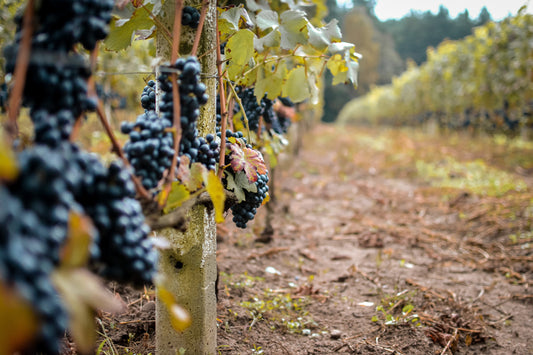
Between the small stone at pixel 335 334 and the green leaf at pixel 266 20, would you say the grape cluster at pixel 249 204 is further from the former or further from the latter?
the small stone at pixel 335 334

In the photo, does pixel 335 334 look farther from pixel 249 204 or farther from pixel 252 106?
pixel 252 106

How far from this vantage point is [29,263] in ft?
2.02

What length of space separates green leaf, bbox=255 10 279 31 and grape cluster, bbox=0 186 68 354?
133 centimetres

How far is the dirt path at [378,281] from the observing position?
2084 millimetres

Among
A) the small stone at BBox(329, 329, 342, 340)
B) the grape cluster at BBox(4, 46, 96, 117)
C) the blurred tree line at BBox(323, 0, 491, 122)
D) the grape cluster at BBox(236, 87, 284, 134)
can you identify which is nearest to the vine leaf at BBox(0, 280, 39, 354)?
the grape cluster at BBox(4, 46, 96, 117)

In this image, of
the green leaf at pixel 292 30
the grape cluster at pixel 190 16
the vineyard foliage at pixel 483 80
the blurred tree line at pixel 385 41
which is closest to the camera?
the grape cluster at pixel 190 16

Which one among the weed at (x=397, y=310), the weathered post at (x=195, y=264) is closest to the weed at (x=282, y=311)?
the weed at (x=397, y=310)

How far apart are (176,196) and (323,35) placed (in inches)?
41.0

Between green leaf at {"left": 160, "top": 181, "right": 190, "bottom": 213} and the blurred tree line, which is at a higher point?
the blurred tree line

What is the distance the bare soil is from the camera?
205 centimetres

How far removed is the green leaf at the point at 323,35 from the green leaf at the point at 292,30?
1.4 inches

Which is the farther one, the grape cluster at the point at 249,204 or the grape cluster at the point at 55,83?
the grape cluster at the point at 249,204

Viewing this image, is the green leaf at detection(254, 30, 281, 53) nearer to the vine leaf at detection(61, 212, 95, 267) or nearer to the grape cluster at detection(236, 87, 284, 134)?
the grape cluster at detection(236, 87, 284, 134)

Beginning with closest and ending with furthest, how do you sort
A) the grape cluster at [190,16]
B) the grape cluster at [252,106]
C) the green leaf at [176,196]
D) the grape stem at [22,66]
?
the grape stem at [22,66]
the green leaf at [176,196]
the grape cluster at [190,16]
the grape cluster at [252,106]
